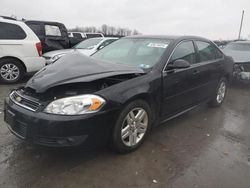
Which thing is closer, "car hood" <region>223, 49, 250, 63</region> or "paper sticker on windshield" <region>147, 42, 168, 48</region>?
"paper sticker on windshield" <region>147, 42, 168, 48</region>

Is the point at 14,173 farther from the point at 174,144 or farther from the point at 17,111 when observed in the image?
the point at 174,144

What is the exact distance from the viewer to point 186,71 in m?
4.29

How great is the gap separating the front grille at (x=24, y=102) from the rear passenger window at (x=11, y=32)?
451 cm

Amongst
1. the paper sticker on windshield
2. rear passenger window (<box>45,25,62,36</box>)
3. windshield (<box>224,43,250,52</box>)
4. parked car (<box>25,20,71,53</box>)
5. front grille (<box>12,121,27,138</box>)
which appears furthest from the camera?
rear passenger window (<box>45,25,62,36</box>)

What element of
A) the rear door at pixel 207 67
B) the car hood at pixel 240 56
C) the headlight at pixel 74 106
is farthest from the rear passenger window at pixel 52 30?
the headlight at pixel 74 106

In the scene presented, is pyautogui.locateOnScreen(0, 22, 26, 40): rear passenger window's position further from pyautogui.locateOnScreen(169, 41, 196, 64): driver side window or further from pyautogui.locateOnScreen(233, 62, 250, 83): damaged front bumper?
pyautogui.locateOnScreen(233, 62, 250, 83): damaged front bumper

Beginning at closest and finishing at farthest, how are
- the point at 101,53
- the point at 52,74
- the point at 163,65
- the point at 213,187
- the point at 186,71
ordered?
the point at 213,187 < the point at 52,74 < the point at 163,65 < the point at 186,71 < the point at 101,53

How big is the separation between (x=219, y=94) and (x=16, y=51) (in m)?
5.42

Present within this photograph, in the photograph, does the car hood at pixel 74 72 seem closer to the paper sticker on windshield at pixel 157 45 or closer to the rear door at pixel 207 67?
the paper sticker on windshield at pixel 157 45

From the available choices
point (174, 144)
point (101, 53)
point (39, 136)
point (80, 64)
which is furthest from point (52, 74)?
point (174, 144)

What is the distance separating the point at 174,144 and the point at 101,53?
198 centimetres

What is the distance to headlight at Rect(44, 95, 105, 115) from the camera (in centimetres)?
288

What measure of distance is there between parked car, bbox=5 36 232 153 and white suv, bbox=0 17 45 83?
372 cm

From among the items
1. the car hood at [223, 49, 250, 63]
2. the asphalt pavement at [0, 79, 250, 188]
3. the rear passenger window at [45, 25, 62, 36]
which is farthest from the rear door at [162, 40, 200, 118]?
the rear passenger window at [45, 25, 62, 36]
